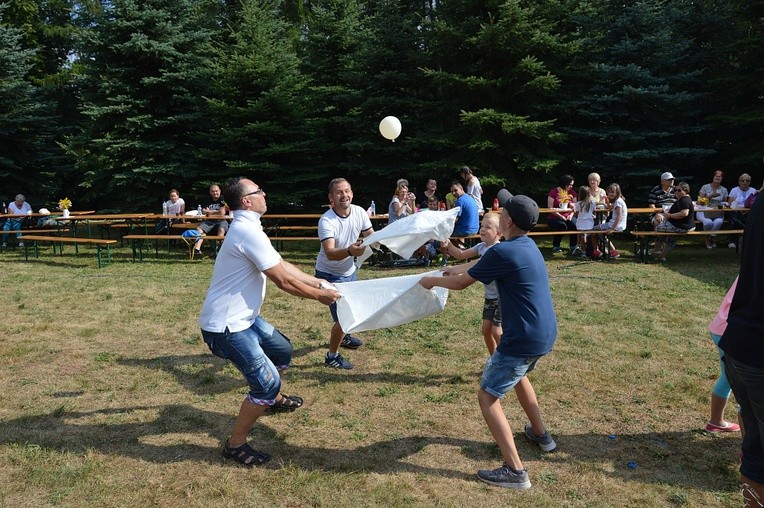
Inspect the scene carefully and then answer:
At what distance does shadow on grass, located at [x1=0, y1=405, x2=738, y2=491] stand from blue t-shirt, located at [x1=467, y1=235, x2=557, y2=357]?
941 millimetres

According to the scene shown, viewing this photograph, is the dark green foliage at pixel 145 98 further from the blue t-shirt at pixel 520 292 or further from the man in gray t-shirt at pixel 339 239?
the blue t-shirt at pixel 520 292

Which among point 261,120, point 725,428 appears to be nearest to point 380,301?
point 725,428

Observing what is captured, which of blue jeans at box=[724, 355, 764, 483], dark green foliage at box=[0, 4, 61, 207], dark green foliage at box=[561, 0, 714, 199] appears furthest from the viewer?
dark green foliage at box=[0, 4, 61, 207]

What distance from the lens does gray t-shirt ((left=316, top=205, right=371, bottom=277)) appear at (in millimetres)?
5496

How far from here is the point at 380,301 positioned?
4305 millimetres

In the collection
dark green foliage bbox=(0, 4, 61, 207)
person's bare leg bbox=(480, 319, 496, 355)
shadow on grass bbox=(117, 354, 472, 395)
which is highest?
dark green foliage bbox=(0, 4, 61, 207)

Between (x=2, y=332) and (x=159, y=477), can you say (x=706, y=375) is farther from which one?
(x=2, y=332)

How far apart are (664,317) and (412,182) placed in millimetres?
10841

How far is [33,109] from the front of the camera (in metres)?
→ 19.4

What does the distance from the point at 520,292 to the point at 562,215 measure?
31.3ft

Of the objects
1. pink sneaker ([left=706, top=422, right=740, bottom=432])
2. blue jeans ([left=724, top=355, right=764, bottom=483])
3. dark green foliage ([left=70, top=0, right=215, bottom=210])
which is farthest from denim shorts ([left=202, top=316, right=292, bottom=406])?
dark green foliage ([left=70, top=0, right=215, bottom=210])

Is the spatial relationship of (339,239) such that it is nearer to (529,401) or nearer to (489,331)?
(489,331)

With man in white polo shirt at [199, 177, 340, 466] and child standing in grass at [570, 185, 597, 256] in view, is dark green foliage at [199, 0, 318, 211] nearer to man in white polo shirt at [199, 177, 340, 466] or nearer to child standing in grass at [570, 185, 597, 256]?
child standing in grass at [570, 185, 597, 256]

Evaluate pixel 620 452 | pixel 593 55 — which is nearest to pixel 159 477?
pixel 620 452
